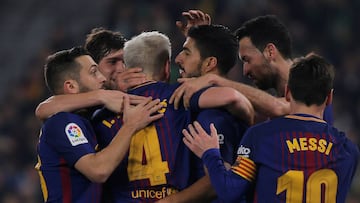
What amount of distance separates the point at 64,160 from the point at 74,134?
0.19 metres

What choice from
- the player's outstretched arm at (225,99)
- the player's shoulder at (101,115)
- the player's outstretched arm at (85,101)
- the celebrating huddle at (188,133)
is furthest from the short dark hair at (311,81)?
the player's shoulder at (101,115)

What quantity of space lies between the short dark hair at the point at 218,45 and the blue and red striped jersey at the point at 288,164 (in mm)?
597

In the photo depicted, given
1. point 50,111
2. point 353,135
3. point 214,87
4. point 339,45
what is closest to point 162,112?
point 214,87

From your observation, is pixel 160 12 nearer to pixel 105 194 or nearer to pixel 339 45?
pixel 339 45

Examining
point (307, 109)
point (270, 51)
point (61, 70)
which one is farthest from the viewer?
point (270, 51)

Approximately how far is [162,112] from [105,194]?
2.12ft

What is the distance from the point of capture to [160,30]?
13.6 metres

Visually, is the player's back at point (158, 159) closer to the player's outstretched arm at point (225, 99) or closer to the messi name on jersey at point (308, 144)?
the player's outstretched arm at point (225, 99)

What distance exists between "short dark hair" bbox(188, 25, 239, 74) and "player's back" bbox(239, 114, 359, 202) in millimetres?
602

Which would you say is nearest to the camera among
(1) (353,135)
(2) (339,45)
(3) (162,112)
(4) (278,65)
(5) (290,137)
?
(5) (290,137)

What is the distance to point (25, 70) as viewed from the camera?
15.4m

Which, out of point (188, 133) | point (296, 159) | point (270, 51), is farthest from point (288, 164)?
point (270, 51)

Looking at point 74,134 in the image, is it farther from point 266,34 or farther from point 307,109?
point 266,34

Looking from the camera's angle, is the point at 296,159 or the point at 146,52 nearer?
the point at 296,159
